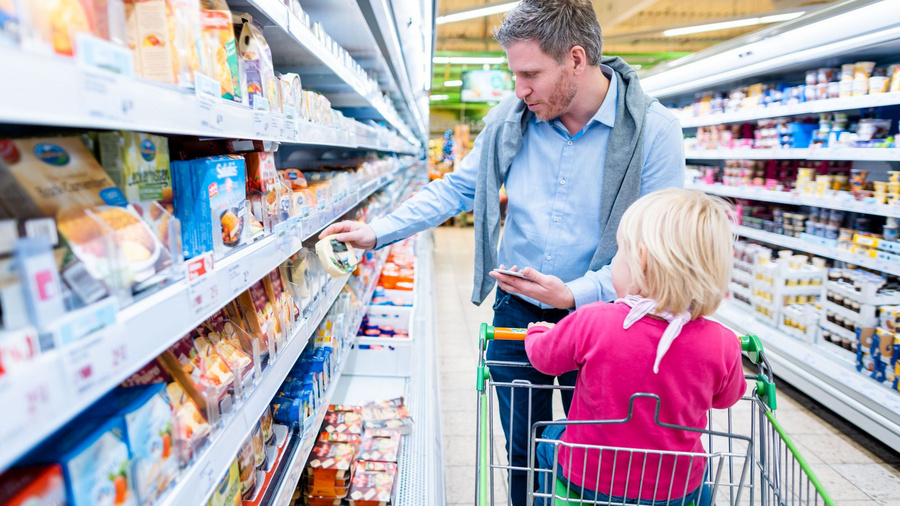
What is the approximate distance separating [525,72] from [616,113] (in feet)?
0.97

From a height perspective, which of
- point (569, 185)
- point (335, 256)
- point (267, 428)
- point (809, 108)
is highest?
point (809, 108)

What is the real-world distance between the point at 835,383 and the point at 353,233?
283cm

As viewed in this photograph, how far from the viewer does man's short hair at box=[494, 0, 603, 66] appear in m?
1.51

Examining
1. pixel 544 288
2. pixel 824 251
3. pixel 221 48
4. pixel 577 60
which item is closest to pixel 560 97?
pixel 577 60

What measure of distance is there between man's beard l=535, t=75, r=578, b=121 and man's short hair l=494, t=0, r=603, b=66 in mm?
67

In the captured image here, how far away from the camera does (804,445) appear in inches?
112

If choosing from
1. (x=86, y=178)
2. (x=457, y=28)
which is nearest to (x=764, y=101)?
(x=86, y=178)

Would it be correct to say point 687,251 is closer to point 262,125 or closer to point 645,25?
point 262,125

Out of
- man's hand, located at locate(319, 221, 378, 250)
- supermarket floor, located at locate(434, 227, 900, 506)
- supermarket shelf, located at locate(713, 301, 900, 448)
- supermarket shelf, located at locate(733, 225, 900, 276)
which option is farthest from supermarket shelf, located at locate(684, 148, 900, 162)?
man's hand, located at locate(319, 221, 378, 250)

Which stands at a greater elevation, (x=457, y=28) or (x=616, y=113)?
(x=457, y=28)

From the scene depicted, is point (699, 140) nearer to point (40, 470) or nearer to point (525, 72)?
point (525, 72)

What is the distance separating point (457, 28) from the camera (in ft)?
35.0

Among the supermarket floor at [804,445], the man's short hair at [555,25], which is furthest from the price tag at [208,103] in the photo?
the supermarket floor at [804,445]

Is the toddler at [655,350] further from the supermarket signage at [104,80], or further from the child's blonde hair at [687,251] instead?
the supermarket signage at [104,80]
